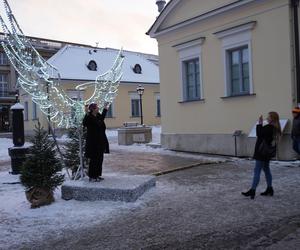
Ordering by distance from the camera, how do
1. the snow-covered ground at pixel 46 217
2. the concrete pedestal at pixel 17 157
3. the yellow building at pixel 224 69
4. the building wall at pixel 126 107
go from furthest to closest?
the building wall at pixel 126 107 → the yellow building at pixel 224 69 → the concrete pedestal at pixel 17 157 → the snow-covered ground at pixel 46 217

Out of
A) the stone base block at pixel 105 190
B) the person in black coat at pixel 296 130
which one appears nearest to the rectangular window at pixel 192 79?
the person in black coat at pixel 296 130

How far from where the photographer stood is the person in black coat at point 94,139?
28.5 feet

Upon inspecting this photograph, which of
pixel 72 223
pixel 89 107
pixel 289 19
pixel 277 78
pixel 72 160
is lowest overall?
pixel 72 223

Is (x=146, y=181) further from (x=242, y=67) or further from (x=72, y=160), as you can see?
(x=242, y=67)

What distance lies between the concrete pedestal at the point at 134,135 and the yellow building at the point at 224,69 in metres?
3.87

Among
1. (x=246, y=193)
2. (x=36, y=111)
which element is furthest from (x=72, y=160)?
(x=36, y=111)

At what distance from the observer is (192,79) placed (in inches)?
656

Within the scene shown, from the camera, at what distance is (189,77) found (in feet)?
55.4

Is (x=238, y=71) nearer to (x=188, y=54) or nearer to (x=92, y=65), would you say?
(x=188, y=54)

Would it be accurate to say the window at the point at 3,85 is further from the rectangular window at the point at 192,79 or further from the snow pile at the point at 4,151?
the rectangular window at the point at 192,79

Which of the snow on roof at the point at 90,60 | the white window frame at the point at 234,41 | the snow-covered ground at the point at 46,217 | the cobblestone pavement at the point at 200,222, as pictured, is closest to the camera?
the cobblestone pavement at the point at 200,222

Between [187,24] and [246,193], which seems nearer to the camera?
[246,193]

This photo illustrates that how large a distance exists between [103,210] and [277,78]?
7.61 meters

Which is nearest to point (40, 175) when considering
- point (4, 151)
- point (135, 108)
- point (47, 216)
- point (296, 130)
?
point (47, 216)
